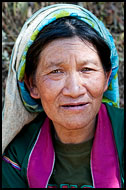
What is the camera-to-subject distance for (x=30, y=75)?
197 centimetres

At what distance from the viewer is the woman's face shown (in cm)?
167

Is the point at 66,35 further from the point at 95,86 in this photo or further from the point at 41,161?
the point at 41,161

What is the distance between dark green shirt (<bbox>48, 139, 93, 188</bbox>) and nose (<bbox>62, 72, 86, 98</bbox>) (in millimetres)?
457

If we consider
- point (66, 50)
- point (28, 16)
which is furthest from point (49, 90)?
point (28, 16)

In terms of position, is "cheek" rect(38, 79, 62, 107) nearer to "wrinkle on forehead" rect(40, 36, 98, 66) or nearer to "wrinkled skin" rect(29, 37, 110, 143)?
"wrinkled skin" rect(29, 37, 110, 143)

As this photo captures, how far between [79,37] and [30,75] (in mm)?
500

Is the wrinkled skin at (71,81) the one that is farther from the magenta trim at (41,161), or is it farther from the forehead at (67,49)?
the magenta trim at (41,161)

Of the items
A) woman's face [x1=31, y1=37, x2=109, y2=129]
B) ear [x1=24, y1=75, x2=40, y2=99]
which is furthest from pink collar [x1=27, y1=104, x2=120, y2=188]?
ear [x1=24, y1=75, x2=40, y2=99]

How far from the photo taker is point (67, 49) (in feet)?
5.53

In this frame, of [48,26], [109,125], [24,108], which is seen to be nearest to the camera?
[48,26]

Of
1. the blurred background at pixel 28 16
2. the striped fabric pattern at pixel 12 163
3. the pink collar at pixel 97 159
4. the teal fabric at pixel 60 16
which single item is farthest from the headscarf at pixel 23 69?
the blurred background at pixel 28 16

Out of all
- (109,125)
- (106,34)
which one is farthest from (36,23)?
(109,125)

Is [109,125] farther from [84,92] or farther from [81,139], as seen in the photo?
[84,92]

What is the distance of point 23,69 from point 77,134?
642 millimetres
